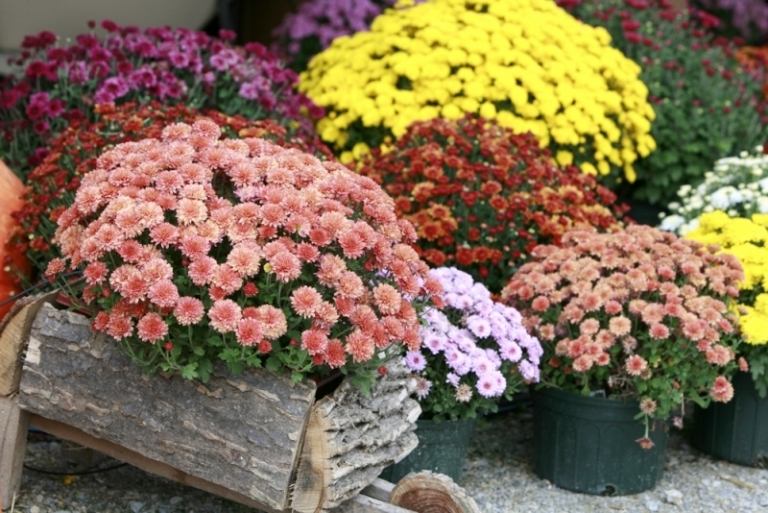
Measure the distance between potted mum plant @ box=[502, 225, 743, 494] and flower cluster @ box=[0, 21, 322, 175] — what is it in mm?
1384

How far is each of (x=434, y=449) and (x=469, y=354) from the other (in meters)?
0.33

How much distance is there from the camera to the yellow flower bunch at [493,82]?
5285mm

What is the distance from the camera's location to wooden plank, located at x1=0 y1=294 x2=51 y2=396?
10.8ft

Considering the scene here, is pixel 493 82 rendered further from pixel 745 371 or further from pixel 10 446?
pixel 10 446

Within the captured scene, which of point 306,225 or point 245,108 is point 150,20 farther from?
point 306,225

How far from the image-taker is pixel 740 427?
4.21 metres

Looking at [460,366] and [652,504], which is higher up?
[460,366]

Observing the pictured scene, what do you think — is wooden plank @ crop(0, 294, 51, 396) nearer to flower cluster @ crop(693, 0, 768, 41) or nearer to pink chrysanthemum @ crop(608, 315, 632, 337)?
pink chrysanthemum @ crop(608, 315, 632, 337)

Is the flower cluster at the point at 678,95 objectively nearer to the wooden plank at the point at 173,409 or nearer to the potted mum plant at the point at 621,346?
the potted mum plant at the point at 621,346

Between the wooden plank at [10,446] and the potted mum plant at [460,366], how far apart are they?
3.58 feet

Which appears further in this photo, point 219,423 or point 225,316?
point 219,423

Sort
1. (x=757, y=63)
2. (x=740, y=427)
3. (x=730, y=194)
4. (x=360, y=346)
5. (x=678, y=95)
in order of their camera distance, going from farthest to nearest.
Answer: (x=757, y=63), (x=678, y=95), (x=730, y=194), (x=740, y=427), (x=360, y=346)

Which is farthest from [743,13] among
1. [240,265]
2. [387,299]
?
[240,265]

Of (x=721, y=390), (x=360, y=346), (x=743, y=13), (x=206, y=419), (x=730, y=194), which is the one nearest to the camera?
(x=360, y=346)
